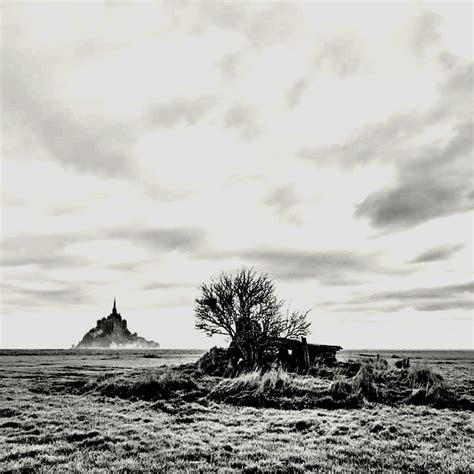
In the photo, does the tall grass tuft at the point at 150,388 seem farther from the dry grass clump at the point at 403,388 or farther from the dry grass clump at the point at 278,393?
the dry grass clump at the point at 403,388

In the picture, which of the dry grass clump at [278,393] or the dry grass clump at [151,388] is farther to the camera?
the dry grass clump at [151,388]

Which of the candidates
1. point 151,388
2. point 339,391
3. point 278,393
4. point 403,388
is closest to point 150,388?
point 151,388

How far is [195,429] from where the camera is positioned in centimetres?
1280

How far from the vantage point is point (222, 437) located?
11617 mm

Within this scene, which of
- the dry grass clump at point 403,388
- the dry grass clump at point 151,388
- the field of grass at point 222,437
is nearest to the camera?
the field of grass at point 222,437

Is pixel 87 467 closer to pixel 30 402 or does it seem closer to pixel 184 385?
pixel 30 402

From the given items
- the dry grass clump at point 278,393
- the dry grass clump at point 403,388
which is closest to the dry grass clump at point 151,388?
the dry grass clump at point 278,393

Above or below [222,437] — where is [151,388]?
above

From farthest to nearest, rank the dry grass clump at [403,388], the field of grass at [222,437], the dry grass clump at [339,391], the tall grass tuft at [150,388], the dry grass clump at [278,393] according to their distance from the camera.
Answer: the tall grass tuft at [150,388], the dry grass clump at [403,388], the dry grass clump at [339,391], the dry grass clump at [278,393], the field of grass at [222,437]

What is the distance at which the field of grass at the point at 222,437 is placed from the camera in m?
8.99

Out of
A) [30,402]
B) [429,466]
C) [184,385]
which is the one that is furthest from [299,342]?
[429,466]

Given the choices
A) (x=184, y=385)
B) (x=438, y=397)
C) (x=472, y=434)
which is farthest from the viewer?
(x=184, y=385)

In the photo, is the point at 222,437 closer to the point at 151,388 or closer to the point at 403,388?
the point at 151,388

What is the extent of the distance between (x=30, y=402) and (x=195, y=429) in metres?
9.89
